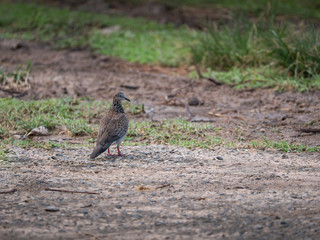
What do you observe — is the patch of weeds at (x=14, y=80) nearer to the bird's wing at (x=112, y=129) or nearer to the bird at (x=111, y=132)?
the bird at (x=111, y=132)

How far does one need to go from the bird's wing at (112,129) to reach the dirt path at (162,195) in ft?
0.90

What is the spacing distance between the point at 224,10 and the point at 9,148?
1138 centimetres

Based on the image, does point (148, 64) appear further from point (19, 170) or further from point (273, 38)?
point (19, 170)

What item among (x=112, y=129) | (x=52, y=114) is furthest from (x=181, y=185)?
(x=52, y=114)

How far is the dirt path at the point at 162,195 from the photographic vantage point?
14.1ft

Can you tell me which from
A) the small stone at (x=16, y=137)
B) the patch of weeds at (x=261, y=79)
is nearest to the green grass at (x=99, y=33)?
Answer: the patch of weeds at (x=261, y=79)

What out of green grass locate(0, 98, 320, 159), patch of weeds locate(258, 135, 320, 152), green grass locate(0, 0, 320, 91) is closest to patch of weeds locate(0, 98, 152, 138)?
green grass locate(0, 98, 320, 159)

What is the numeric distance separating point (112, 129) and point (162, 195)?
1471 millimetres

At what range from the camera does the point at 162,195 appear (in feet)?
16.7

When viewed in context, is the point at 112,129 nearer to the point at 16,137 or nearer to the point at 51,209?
the point at 16,137

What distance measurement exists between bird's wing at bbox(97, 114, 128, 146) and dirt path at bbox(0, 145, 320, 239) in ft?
0.90

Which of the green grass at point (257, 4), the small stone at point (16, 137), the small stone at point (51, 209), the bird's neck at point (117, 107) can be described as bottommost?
the small stone at point (16, 137)

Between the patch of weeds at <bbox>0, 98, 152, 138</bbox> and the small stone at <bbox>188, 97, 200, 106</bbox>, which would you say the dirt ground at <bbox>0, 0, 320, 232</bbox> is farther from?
the patch of weeds at <bbox>0, 98, 152, 138</bbox>

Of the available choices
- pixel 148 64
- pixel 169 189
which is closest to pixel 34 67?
pixel 148 64
